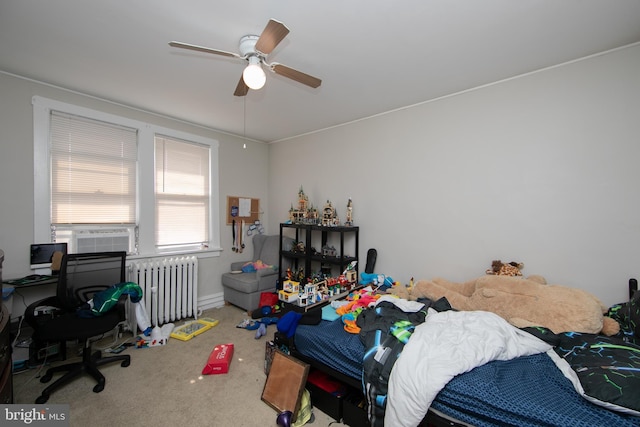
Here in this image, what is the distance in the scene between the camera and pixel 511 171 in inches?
94.3

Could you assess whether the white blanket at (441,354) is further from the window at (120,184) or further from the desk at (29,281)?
the window at (120,184)

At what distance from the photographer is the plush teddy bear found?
180 cm

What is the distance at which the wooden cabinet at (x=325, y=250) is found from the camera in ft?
11.1

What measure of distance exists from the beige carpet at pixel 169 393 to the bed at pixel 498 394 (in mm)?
638

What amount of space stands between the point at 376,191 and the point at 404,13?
193 cm

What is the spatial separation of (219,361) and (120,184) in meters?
2.33

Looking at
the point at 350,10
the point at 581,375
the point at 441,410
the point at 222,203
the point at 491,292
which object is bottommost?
the point at 441,410

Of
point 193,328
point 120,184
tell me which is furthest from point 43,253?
point 193,328

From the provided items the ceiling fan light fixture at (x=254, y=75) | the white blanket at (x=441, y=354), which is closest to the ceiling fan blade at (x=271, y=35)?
the ceiling fan light fixture at (x=254, y=75)

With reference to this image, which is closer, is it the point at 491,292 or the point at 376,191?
the point at 491,292

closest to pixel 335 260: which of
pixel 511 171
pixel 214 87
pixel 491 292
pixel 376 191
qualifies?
pixel 376 191

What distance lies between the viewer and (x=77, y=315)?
86.2 inches

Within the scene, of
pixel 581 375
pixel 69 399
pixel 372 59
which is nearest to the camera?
pixel 581 375

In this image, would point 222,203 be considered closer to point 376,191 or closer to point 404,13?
point 376,191
